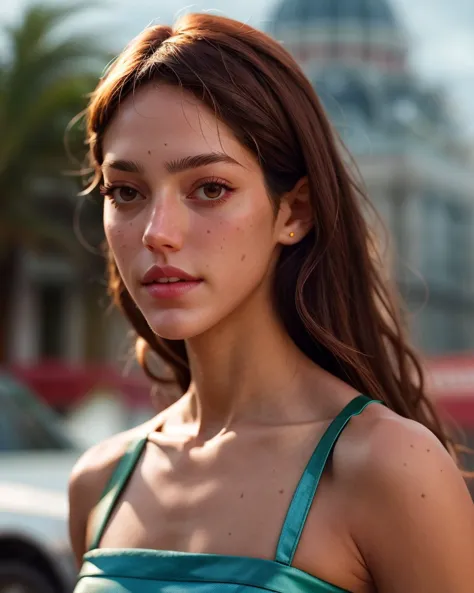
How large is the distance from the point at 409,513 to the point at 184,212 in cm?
60

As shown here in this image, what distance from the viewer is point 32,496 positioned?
6461 mm

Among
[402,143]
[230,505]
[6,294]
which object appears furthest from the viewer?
[402,143]

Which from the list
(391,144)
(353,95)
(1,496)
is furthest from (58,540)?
(353,95)

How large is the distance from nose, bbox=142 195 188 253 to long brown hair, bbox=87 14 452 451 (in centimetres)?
16

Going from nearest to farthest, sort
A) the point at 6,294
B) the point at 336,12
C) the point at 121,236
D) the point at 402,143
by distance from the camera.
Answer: the point at 121,236 → the point at 6,294 → the point at 402,143 → the point at 336,12

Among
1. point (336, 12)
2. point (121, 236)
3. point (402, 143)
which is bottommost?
point (402, 143)

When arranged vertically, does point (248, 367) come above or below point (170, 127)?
below

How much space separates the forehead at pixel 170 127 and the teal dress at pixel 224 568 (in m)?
0.47

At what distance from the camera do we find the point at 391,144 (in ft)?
150

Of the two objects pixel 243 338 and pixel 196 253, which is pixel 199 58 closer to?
pixel 196 253

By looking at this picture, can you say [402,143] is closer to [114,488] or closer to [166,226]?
[114,488]

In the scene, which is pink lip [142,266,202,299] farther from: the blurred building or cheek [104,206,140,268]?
the blurred building

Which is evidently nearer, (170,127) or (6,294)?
(170,127)

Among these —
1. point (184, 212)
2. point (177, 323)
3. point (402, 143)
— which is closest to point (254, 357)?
point (177, 323)
